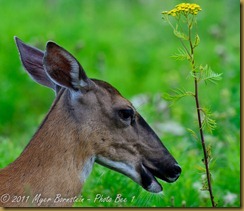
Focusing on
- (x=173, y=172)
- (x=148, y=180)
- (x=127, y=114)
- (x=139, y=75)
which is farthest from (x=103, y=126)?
(x=139, y=75)

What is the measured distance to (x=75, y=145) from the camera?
4953 millimetres

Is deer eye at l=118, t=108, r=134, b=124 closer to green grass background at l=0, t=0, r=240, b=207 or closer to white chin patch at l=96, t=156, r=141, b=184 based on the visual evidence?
white chin patch at l=96, t=156, r=141, b=184

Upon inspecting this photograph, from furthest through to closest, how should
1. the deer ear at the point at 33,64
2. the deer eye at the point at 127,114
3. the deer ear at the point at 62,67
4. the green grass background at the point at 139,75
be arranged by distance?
1. the green grass background at the point at 139,75
2. the deer ear at the point at 33,64
3. the deer eye at the point at 127,114
4. the deer ear at the point at 62,67

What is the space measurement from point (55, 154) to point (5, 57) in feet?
16.2

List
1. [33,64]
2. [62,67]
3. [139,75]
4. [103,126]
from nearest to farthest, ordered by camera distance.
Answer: [62,67] → [103,126] → [33,64] → [139,75]

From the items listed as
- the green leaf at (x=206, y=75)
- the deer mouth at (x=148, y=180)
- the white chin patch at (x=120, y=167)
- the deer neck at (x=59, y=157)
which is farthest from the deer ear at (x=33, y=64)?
the green leaf at (x=206, y=75)

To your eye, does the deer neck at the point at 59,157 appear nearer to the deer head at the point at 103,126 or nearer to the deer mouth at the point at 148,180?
the deer head at the point at 103,126

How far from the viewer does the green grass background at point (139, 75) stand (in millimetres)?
6445

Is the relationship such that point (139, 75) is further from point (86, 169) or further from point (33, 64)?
point (86, 169)

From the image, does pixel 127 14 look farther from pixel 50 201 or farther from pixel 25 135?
pixel 50 201

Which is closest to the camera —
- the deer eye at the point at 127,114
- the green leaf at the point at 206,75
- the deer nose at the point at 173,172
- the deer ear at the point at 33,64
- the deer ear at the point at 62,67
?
the deer ear at the point at 62,67

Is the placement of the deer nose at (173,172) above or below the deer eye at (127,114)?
below

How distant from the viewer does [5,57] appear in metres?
9.77

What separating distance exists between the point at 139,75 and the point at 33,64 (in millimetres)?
5477
